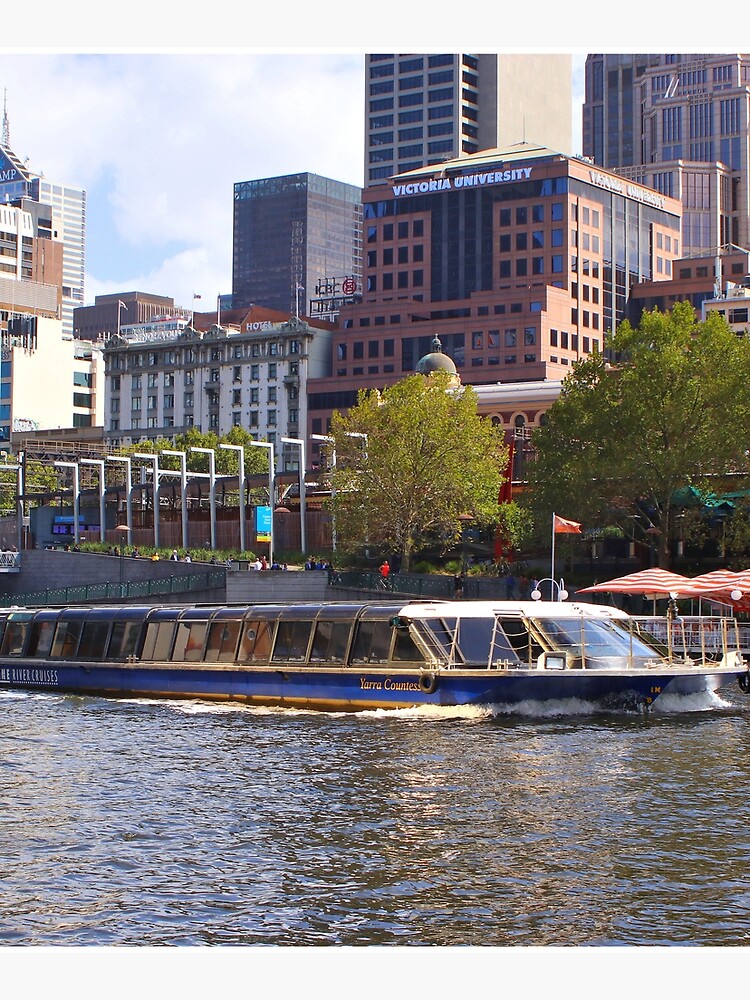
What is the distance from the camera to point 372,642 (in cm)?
4500

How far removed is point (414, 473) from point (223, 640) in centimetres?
3911

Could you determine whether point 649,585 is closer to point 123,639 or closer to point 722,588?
point 722,588

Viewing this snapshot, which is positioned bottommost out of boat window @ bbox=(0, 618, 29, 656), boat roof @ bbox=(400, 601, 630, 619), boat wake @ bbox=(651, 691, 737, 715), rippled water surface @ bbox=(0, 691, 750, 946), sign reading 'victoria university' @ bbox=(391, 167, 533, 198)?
rippled water surface @ bbox=(0, 691, 750, 946)

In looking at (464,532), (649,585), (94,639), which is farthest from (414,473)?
(94,639)

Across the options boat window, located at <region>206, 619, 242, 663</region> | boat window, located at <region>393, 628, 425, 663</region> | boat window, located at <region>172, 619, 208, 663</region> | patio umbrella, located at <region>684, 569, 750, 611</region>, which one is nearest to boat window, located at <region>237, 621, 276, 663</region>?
boat window, located at <region>206, 619, 242, 663</region>

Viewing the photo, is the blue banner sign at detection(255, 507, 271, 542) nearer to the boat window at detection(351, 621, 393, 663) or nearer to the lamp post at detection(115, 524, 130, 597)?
the lamp post at detection(115, 524, 130, 597)

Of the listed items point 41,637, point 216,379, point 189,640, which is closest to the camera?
point 189,640

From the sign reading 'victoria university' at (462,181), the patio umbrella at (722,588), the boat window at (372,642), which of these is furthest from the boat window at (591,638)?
the sign reading 'victoria university' at (462,181)

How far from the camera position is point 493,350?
6678 inches

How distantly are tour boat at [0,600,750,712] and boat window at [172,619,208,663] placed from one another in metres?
0.05

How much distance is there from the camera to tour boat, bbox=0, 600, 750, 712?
42.5 metres

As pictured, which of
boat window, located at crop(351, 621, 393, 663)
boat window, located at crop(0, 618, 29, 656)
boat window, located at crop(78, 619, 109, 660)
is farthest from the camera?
boat window, located at crop(0, 618, 29, 656)

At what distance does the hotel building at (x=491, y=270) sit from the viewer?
17012cm

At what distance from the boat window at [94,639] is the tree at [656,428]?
30.7 metres
